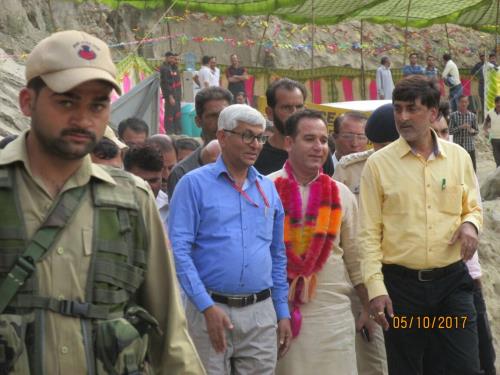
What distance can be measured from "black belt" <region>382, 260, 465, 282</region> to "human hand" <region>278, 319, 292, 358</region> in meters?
→ 0.70

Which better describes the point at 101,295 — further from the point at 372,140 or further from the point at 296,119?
the point at 372,140

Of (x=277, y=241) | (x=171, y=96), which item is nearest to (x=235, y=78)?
(x=171, y=96)

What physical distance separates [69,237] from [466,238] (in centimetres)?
293

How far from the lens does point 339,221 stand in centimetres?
537

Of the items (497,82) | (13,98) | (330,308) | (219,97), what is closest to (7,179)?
(330,308)

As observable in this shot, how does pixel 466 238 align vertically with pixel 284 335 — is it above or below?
above

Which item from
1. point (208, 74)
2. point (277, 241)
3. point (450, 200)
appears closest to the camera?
point (277, 241)

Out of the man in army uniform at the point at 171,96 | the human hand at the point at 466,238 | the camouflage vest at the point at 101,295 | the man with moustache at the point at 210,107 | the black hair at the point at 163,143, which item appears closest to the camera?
the camouflage vest at the point at 101,295

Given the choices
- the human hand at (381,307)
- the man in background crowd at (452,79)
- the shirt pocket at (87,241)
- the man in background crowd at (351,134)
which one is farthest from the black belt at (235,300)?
the man in background crowd at (452,79)

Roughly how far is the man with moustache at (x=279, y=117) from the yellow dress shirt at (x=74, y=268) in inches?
134

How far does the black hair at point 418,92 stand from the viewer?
5.29 metres
